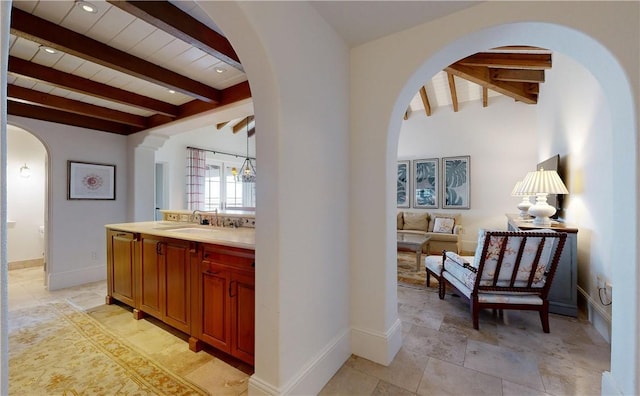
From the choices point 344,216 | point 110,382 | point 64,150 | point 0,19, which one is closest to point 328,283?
point 344,216

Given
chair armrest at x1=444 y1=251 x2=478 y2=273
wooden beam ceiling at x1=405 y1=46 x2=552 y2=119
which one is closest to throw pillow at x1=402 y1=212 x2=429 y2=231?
wooden beam ceiling at x1=405 y1=46 x2=552 y2=119

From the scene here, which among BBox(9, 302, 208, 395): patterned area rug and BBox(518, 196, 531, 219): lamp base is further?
BBox(518, 196, 531, 219): lamp base

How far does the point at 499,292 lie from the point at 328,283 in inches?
66.8

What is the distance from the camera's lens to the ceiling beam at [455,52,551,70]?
361 cm

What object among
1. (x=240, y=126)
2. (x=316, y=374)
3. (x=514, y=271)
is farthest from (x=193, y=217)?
(x=240, y=126)

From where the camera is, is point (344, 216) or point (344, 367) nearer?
point (344, 367)

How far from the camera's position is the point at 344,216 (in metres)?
1.97

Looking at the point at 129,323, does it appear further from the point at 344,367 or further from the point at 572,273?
the point at 572,273

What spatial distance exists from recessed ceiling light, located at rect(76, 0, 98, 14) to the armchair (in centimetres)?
327

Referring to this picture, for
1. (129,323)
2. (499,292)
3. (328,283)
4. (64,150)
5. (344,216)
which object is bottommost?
(129,323)

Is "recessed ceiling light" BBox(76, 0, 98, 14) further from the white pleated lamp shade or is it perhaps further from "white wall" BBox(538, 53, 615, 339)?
the white pleated lamp shade

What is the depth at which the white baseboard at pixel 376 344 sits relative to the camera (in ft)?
6.15

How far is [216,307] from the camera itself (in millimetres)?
1897

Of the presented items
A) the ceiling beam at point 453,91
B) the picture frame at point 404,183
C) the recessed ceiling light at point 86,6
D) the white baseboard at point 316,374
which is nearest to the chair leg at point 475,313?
the white baseboard at point 316,374
